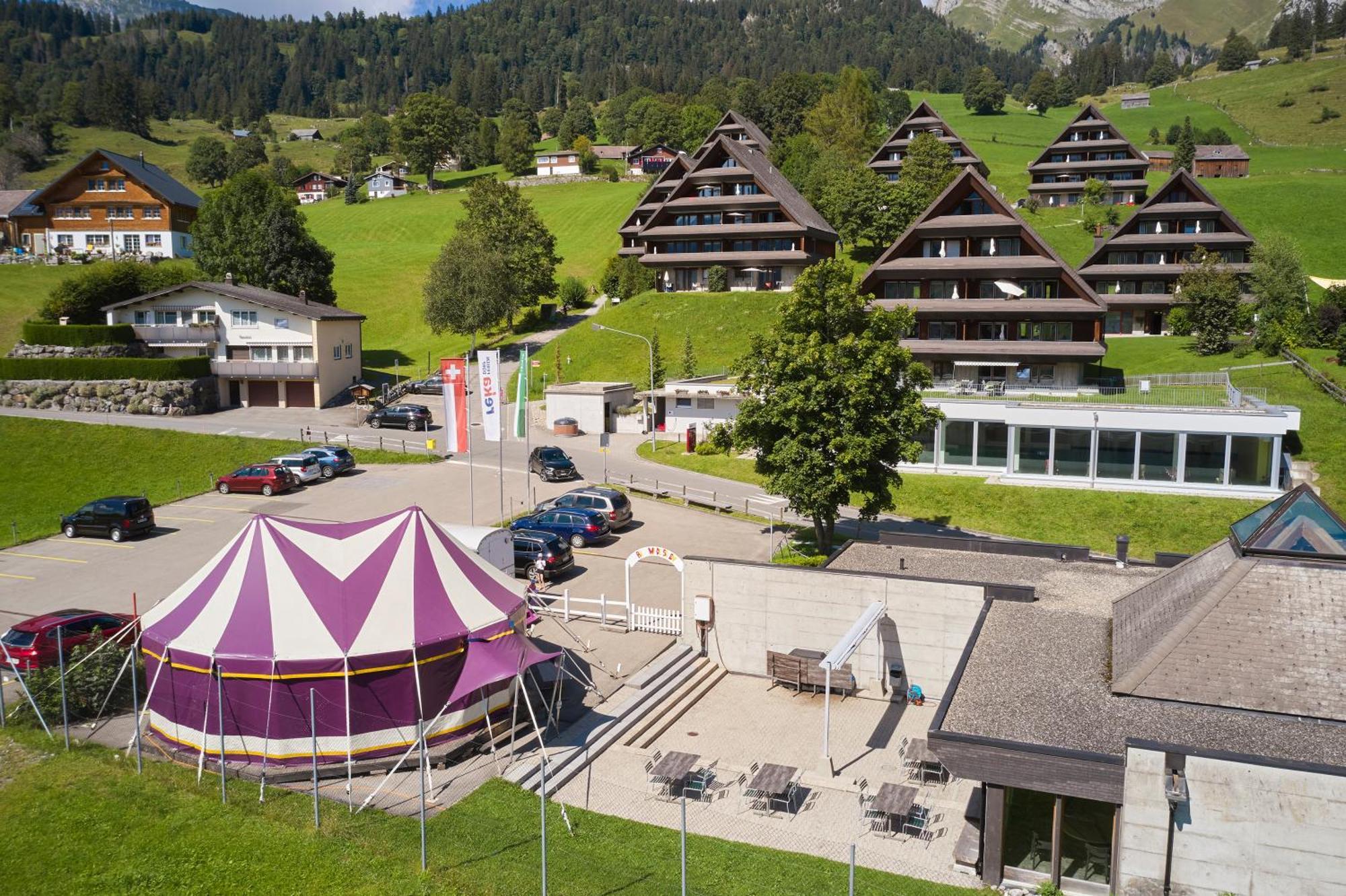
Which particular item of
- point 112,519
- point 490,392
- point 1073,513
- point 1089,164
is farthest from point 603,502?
point 1089,164

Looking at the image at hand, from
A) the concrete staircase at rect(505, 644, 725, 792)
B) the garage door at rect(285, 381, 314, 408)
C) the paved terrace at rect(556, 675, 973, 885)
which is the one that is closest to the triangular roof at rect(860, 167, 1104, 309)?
the concrete staircase at rect(505, 644, 725, 792)

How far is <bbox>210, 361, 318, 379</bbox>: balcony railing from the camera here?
59.2 metres

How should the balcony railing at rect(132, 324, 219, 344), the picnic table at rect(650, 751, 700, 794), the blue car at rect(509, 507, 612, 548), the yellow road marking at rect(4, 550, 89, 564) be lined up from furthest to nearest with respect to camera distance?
1. the balcony railing at rect(132, 324, 219, 344)
2. the blue car at rect(509, 507, 612, 548)
3. the yellow road marking at rect(4, 550, 89, 564)
4. the picnic table at rect(650, 751, 700, 794)

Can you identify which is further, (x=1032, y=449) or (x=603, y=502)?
(x=1032, y=449)

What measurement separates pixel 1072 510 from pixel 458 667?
1153 inches

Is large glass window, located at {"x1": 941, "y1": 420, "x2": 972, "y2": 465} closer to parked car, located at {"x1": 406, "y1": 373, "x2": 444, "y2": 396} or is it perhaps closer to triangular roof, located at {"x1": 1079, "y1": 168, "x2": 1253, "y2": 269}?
triangular roof, located at {"x1": 1079, "y1": 168, "x2": 1253, "y2": 269}

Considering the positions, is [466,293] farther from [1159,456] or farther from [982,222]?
[1159,456]

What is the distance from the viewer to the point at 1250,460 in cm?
3984

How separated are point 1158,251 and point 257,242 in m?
67.6

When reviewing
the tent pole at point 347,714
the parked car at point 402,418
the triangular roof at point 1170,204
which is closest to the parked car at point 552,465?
the parked car at point 402,418

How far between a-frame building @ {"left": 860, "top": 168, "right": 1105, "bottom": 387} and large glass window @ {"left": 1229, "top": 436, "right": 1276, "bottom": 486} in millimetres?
9624

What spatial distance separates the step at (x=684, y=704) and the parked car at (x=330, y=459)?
87.4ft

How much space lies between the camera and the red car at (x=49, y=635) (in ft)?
72.6

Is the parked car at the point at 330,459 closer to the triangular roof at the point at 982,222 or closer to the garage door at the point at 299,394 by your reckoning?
the garage door at the point at 299,394
